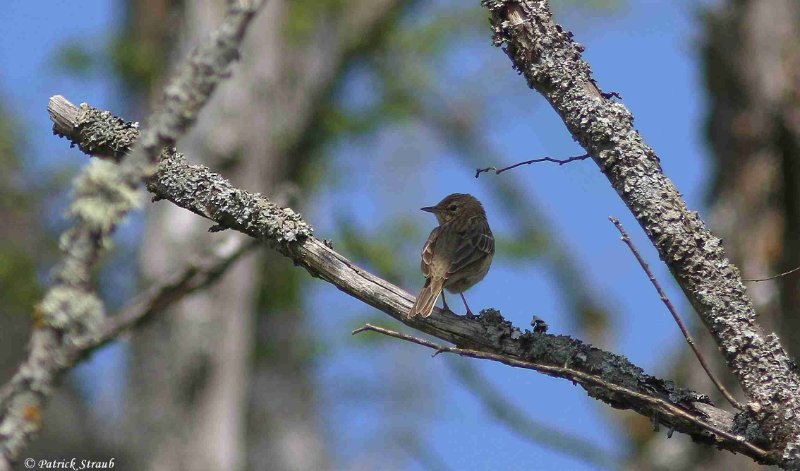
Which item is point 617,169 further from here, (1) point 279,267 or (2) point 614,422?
(1) point 279,267

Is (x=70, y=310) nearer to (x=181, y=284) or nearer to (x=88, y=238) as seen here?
(x=88, y=238)

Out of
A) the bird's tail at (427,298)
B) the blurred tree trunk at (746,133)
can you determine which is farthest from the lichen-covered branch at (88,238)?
the blurred tree trunk at (746,133)

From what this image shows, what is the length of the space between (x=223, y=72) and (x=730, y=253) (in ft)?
23.4

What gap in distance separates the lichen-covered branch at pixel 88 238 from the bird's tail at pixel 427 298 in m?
1.70

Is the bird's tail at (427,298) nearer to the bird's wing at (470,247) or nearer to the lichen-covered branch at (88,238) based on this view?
the bird's wing at (470,247)

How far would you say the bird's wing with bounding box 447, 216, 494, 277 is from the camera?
21.1 ft

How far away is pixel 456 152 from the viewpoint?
18.4m

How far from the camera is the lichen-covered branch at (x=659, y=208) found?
10.8ft

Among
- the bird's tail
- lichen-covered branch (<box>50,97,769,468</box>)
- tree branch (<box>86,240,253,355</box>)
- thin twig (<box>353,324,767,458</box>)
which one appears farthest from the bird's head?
thin twig (<box>353,324,767,458</box>)

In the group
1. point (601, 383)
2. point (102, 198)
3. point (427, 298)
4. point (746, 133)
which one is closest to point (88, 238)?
point (102, 198)

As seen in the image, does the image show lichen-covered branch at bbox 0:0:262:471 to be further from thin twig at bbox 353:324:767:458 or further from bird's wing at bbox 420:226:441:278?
bird's wing at bbox 420:226:441:278

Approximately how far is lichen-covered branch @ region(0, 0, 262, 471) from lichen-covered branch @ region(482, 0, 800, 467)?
1.55 m

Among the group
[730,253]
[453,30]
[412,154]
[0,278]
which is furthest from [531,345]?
[412,154]

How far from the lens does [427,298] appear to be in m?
4.66
